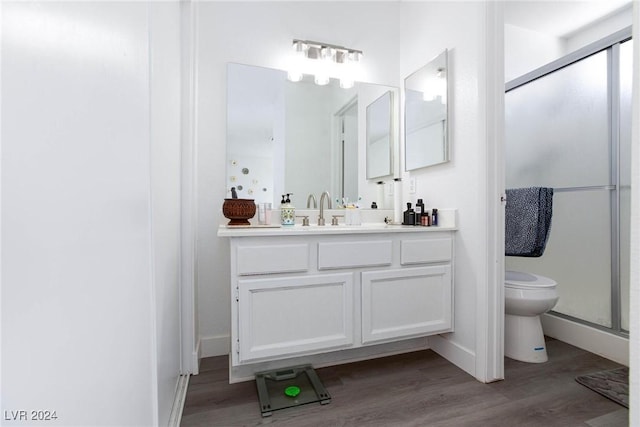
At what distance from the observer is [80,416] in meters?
0.44

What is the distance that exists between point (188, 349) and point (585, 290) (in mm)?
2688

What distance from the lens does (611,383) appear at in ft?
4.95

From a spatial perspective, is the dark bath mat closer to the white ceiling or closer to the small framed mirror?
the small framed mirror

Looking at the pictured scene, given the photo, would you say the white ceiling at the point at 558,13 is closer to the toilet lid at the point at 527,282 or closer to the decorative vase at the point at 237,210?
the toilet lid at the point at 527,282

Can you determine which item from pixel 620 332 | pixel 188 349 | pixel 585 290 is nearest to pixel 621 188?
pixel 585 290

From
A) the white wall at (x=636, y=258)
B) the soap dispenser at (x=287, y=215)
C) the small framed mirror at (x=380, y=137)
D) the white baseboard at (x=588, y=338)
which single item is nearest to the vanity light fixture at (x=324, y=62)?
the small framed mirror at (x=380, y=137)

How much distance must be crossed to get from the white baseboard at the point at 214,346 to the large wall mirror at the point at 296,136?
971 millimetres

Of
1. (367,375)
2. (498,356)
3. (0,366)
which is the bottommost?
(367,375)

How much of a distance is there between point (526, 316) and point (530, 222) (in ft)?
2.08

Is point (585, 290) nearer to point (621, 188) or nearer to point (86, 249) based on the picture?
point (621, 188)

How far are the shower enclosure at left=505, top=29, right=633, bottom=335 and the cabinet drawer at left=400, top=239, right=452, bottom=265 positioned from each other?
1163 mm

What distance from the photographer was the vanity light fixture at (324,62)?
6.95ft

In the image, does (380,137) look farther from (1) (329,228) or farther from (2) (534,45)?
(2) (534,45)

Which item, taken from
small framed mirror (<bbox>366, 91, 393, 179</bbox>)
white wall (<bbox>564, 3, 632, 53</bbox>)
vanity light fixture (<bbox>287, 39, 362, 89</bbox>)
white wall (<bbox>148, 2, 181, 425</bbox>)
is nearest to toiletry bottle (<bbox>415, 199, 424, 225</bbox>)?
small framed mirror (<bbox>366, 91, 393, 179</bbox>)
